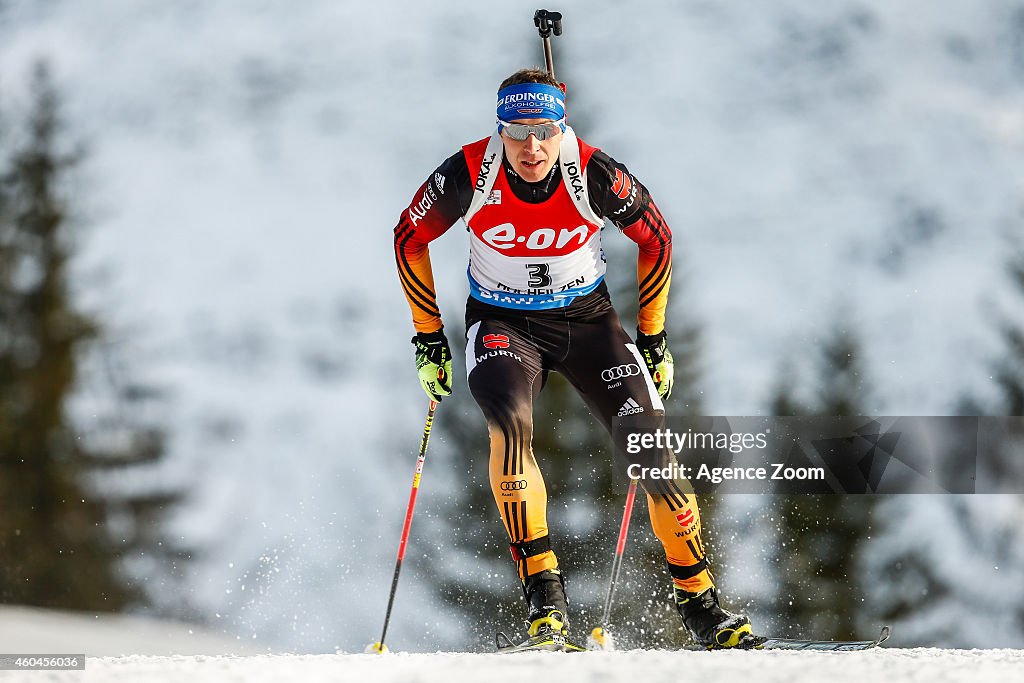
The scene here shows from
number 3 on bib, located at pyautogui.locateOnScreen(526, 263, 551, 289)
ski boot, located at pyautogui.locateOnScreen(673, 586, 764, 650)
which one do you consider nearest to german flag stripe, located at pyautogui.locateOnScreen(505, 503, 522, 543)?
ski boot, located at pyautogui.locateOnScreen(673, 586, 764, 650)

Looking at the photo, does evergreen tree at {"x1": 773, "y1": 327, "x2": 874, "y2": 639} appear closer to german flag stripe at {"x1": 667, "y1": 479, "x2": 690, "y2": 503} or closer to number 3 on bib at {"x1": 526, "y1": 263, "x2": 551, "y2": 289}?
german flag stripe at {"x1": 667, "y1": 479, "x2": 690, "y2": 503}

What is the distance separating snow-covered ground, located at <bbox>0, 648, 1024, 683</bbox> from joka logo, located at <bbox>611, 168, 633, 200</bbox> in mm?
2261

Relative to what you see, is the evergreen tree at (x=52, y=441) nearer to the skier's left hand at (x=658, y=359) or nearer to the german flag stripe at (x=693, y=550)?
the skier's left hand at (x=658, y=359)

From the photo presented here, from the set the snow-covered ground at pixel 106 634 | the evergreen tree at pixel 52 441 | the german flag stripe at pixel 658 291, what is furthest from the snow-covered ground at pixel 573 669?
the evergreen tree at pixel 52 441

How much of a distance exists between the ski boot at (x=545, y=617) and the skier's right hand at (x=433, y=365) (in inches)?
46.0

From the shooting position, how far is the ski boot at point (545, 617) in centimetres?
474

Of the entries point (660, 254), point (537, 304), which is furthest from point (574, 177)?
point (660, 254)

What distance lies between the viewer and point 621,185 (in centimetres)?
521

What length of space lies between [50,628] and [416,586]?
292 inches

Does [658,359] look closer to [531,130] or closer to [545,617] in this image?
[531,130]

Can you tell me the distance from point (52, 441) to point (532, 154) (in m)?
21.4

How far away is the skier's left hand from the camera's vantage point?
575 centimetres

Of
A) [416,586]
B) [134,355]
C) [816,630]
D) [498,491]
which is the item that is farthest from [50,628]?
[498,491]

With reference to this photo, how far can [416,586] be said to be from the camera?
18.8 metres
